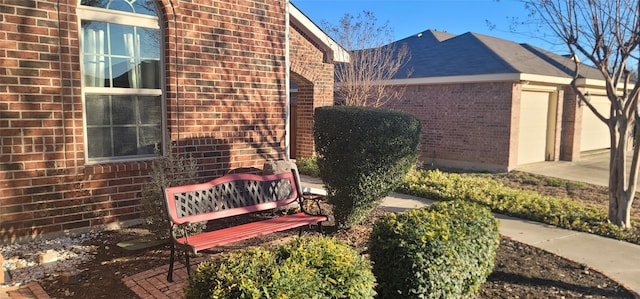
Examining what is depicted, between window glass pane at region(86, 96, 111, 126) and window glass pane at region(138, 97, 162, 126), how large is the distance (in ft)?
1.46

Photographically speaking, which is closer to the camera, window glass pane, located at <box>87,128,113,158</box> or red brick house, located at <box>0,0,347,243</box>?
red brick house, located at <box>0,0,347,243</box>

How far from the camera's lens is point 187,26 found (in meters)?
6.15

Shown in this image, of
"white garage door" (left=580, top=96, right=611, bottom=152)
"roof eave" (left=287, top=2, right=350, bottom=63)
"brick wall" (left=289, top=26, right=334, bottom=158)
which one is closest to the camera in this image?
"roof eave" (left=287, top=2, right=350, bottom=63)

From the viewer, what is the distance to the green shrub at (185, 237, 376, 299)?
2.39 metres

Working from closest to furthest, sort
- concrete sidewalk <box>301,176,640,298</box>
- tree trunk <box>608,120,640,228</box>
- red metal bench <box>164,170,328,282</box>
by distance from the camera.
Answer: red metal bench <box>164,170,328,282</box> < concrete sidewalk <box>301,176,640,298</box> < tree trunk <box>608,120,640,228</box>

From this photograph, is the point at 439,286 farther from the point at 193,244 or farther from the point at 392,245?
the point at 193,244

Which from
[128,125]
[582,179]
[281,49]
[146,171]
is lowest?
[582,179]

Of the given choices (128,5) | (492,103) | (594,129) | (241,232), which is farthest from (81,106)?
(594,129)

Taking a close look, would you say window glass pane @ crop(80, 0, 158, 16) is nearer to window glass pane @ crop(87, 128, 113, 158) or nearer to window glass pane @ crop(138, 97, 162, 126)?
window glass pane @ crop(138, 97, 162, 126)

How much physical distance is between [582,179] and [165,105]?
38.2 feet

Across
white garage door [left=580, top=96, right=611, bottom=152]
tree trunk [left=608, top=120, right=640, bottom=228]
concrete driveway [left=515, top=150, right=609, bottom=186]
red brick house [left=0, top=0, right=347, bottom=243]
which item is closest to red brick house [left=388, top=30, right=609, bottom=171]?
concrete driveway [left=515, top=150, right=609, bottom=186]

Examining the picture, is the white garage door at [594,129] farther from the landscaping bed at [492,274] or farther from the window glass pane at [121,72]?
the window glass pane at [121,72]

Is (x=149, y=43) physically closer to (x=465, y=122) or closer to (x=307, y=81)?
(x=307, y=81)

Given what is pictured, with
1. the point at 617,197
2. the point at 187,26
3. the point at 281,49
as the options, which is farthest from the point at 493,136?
the point at 187,26
